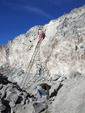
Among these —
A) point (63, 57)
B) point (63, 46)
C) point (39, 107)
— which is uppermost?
point (63, 46)

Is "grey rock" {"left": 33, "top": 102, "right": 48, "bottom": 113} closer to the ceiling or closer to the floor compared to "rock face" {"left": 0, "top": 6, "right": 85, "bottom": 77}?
closer to the floor

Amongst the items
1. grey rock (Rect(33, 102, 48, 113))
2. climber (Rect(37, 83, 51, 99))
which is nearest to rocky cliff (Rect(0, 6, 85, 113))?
grey rock (Rect(33, 102, 48, 113))

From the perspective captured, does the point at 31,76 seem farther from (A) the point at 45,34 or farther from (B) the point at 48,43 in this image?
(A) the point at 45,34

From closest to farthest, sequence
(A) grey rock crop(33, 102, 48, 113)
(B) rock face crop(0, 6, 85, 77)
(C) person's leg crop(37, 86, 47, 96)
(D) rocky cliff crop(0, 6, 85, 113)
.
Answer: (A) grey rock crop(33, 102, 48, 113) < (D) rocky cliff crop(0, 6, 85, 113) < (C) person's leg crop(37, 86, 47, 96) < (B) rock face crop(0, 6, 85, 77)

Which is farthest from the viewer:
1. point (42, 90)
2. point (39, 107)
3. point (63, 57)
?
point (63, 57)

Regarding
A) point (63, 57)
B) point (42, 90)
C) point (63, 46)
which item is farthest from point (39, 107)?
point (63, 46)

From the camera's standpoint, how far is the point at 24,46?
13.9 meters

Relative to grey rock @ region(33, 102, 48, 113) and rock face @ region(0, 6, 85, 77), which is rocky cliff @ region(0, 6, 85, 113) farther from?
grey rock @ region(33, 102, 48, 113)

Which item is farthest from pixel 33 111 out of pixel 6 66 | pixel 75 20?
pixel 6 66

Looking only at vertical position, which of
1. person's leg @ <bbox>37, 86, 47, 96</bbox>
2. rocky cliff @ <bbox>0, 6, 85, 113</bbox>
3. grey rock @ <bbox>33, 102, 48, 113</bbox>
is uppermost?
rocky cliff @ <bbox>0, 6, 85, 113</bbox>

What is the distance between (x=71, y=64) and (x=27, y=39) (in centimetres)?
668

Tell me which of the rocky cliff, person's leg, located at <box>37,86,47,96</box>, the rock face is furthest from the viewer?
the rock face

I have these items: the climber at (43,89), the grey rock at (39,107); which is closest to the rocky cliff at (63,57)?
the grey rock at (39,107)

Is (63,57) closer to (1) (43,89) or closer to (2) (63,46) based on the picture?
(2) (63,46)
